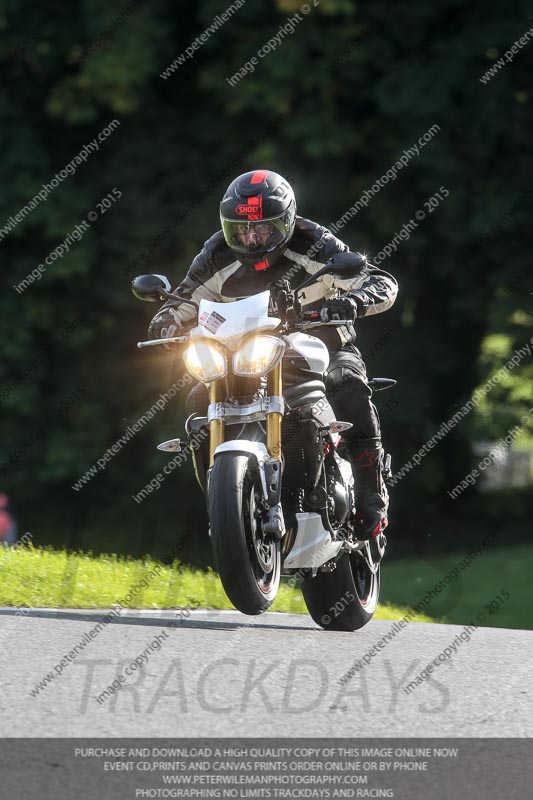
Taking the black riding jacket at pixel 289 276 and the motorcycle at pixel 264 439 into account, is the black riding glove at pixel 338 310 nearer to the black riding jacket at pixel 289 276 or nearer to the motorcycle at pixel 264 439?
the motorcycle at pixel 264 439

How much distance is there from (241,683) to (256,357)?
154cm

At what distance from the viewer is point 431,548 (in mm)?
21609

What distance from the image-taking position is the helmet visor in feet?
20.4

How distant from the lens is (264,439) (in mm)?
5863

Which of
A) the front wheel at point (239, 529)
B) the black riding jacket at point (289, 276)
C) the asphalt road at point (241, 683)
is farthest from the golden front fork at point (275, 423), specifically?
the asphalt road at point (241, 683)

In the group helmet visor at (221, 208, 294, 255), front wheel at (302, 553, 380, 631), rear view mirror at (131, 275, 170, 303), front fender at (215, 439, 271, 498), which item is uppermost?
helmet visor at (221, 208, 294, 255)

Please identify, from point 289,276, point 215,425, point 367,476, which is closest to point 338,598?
point 367,476

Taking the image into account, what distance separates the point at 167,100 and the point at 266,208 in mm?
13915

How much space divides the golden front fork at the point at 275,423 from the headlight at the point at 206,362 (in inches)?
9.8

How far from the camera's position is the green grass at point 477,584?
16.7 metres

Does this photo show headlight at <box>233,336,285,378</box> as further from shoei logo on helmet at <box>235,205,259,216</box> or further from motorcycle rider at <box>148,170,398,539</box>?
shoei logo on helmet at <box>235,205,259,216</box>

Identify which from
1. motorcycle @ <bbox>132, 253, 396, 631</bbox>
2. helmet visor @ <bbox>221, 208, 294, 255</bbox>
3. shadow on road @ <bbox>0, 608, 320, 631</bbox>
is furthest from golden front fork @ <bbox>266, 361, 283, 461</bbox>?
shadow on road @ <bbox>0, 608, 320, 631</bbox>

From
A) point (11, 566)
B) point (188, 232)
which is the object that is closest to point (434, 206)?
point (188, 232)
